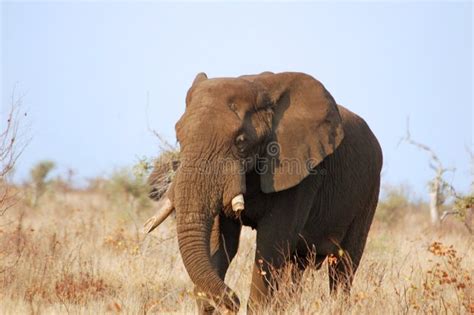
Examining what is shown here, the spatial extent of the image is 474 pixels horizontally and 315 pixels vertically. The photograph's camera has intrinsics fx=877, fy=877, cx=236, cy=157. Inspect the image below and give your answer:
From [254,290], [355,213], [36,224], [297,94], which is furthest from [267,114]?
[36,224]

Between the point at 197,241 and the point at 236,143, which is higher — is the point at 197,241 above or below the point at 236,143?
below

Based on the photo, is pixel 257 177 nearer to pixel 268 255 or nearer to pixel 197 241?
pixel 268 255

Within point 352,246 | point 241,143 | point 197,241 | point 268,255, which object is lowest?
point 352,246

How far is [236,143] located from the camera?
7.45m

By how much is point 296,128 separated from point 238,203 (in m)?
1.19

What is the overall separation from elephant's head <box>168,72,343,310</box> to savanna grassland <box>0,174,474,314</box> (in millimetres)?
546

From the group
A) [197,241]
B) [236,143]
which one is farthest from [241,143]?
[197,241]

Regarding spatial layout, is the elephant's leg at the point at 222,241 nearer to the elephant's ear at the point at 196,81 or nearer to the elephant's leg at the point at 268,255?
the elephant's leg at the point at 268,255

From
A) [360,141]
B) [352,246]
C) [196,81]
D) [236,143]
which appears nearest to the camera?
[236,143]

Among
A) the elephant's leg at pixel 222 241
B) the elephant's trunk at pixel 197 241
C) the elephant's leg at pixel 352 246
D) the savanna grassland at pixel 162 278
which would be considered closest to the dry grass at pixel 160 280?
the savanna grassland at pixel 162 278

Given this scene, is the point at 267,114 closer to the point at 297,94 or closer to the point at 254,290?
the point at 297,94

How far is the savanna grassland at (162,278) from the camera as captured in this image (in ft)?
24.9

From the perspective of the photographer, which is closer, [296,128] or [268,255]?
[268,255]

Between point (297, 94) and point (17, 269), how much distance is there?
3.98 metres
